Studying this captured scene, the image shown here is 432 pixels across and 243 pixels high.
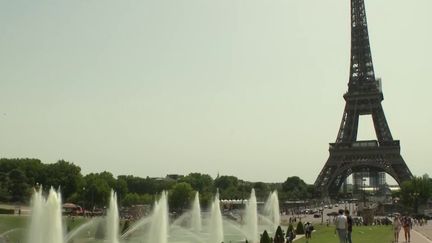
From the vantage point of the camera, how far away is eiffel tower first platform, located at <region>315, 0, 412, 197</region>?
103 meters

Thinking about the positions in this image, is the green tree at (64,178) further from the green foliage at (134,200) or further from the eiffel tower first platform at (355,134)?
the eiffel tower first platform at (355,134)

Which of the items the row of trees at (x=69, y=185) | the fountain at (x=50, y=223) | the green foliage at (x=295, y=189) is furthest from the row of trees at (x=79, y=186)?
the fountain at (x=50, y=223)

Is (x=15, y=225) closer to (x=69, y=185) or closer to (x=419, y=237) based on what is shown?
(x=419, y=237)

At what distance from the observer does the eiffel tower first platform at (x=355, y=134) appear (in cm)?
10288

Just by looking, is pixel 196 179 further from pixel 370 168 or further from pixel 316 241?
pixel 316 241

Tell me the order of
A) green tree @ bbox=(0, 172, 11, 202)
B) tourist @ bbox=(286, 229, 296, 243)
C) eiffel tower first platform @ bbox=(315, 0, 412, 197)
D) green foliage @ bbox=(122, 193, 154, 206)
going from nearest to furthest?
tourist @ bbox=(286, 229, 296, 243), green tree @ bbox=(0, 172, 11, 202), eiffel tower first platform @ bbox=(315, 0, 412, 197), green foliage @ bbox=(122, 193, 154, 206)

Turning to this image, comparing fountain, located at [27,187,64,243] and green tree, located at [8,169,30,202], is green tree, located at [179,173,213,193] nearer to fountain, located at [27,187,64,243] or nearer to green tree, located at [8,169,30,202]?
green tree, located at [8,169,30,202]

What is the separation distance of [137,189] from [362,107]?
194 feet

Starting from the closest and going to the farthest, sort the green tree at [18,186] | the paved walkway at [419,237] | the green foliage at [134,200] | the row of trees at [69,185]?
the paved walkway at [419,237] < the green tree at [18,186] < the row of trees at [69,185] < the green foliage at [134,200]

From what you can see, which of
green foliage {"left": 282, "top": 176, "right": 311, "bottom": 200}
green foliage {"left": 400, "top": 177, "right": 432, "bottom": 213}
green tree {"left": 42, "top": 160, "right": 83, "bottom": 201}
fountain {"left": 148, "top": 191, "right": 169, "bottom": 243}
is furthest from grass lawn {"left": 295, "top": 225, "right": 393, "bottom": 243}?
green foliage {"left": 282, "top": 176, "right": 311, "bottom": 200}

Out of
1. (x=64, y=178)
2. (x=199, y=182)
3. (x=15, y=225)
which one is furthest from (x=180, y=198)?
(x=15, y=225)

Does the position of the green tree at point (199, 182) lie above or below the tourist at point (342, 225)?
above

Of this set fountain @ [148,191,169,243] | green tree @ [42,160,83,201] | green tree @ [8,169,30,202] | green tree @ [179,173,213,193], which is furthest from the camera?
green tree @ [179,173,213,193]

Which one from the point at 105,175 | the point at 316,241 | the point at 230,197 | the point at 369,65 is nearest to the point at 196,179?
the point at 230,197
